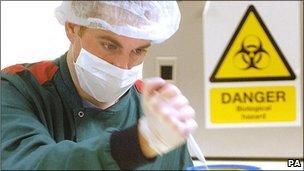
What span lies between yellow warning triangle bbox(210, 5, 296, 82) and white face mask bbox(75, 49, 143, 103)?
17.2 inches

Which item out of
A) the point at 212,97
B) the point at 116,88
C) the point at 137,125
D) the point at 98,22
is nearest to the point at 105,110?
the point at 116,88

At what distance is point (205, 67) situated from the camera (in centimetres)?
112

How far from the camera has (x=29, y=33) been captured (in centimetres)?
97

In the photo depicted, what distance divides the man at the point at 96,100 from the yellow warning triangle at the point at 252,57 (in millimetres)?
412

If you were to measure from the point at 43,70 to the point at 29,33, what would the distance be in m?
0.29

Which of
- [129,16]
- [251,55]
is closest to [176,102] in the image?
[129,16]

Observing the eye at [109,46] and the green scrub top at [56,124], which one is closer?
the green scrub top at [56,124]

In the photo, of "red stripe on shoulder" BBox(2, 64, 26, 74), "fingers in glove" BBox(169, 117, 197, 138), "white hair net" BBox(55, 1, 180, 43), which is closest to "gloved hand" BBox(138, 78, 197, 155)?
"fingers in glove" BBox(169, 117, 197, 138)

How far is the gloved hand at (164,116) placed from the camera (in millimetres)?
431

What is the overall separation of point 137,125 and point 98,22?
9.1 inches

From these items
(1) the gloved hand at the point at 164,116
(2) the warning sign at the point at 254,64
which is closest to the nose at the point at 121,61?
(1) the gloved hand at the point at 164,116

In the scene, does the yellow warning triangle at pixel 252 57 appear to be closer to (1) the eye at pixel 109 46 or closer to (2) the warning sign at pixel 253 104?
(2) the warning sign at pixel 253 104

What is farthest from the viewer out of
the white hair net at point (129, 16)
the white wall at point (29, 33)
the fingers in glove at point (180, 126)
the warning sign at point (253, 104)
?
the warning sign at point (253, 104)

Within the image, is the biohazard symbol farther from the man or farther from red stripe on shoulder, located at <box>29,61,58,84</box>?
red stripe on shoulder, located at <box>29,61,58,84</box>
